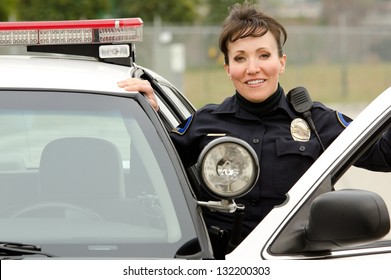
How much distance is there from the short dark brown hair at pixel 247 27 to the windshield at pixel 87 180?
0.61 m

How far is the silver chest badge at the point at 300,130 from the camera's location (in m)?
4.32

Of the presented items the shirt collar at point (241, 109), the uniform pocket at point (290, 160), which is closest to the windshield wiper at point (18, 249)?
the uniform pocket at point (290, 160)

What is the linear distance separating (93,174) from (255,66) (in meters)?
0.83

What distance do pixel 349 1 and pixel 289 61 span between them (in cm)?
2830

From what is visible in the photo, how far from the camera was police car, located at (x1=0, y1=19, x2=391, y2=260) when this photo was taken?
3691 millimetres

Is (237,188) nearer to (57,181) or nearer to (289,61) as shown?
(57,181)

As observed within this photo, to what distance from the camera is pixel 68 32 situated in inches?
189

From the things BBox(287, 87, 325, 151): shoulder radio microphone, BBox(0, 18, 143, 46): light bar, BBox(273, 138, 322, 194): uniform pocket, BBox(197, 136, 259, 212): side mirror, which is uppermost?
BBox(0, 18, 143, 46): light bar

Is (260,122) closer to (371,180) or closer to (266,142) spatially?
(266,142)

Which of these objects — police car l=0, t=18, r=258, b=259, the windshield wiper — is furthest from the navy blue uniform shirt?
the windshield wiper

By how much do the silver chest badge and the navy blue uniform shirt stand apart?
0.02m

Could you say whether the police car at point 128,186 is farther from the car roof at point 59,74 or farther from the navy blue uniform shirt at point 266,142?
the navy blue uniform shirt at point 266,142

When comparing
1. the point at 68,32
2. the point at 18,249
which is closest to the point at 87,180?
the point at 18,249

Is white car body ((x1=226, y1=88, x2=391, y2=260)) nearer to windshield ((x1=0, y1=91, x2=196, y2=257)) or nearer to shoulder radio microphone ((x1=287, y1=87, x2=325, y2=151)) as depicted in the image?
windshield ((x1=0, y1=91, x2=196, y2=257))
